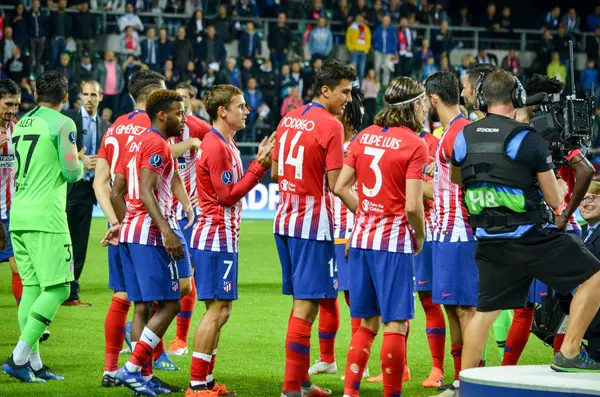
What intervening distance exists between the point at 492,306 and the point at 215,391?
2114 mm

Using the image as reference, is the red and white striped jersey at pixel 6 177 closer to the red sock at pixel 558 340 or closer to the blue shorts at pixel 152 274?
the blue shorts at pixel 152 274

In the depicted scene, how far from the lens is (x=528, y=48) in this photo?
32.6 meters

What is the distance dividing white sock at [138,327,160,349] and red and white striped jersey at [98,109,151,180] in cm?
133

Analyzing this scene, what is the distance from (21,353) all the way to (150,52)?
17906 mm

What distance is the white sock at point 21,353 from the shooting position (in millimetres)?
7727

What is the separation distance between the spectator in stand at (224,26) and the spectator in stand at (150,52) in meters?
2.00

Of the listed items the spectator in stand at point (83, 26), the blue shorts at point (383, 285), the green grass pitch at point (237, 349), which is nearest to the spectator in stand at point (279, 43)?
the spectator in stand at point (83, 26)

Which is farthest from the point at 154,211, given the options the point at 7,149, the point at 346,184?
the point at 7,149

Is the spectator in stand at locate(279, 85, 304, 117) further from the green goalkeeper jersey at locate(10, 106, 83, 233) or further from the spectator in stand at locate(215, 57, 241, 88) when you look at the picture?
the green goalkeeper jersey at locate(10, 106, 83, 233)

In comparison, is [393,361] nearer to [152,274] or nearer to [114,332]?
[152,274]

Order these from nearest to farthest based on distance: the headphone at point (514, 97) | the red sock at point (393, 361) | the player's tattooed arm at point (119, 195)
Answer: the headphone at point (514, 97) → the red sock at point (393, 361) → the player's tattooed arm at point (119, 195)

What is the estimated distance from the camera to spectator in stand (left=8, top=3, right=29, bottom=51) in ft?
78.2

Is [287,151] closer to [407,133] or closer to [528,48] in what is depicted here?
[407,133]

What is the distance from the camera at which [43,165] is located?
25.8 feet
